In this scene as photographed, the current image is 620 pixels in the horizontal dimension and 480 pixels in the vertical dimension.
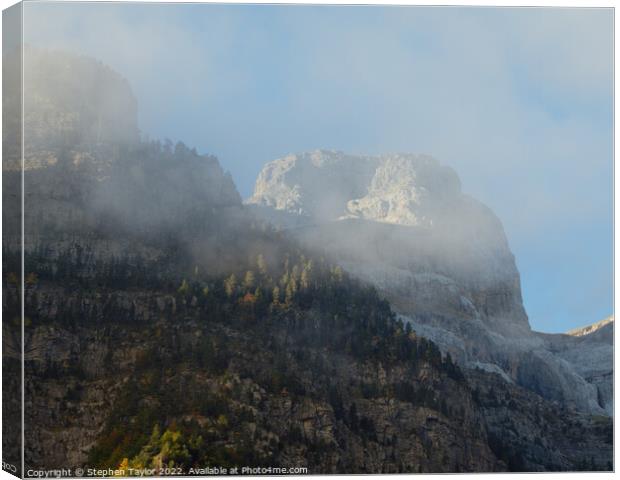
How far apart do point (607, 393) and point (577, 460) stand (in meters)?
2.09

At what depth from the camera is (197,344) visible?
33.2 meters

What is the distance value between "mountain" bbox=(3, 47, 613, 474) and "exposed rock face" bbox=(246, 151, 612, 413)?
573 millimetres

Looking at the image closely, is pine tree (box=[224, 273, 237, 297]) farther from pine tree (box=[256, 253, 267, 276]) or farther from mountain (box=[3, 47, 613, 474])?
pine tree (box=[256, 253, 267, 276])

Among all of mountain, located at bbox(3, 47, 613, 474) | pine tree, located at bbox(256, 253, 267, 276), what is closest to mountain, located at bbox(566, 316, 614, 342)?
mountain, located at bbox(3, 47, 613, 474)

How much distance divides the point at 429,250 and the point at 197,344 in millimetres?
8670

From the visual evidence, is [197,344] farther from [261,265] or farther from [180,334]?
[261,265]

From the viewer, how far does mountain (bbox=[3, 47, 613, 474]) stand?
3122 cm

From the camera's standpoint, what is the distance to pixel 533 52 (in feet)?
111

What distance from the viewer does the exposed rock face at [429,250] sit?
121 ft

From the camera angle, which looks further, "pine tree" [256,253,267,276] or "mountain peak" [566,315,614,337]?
"pine tree" [256,253,267,276]

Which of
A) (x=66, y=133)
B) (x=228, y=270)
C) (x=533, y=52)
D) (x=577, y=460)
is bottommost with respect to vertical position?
(x=577, y=460)

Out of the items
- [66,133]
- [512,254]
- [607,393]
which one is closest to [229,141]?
[66,133]

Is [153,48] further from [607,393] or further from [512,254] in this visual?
[607,393]

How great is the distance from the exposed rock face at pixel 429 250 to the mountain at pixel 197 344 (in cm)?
57
